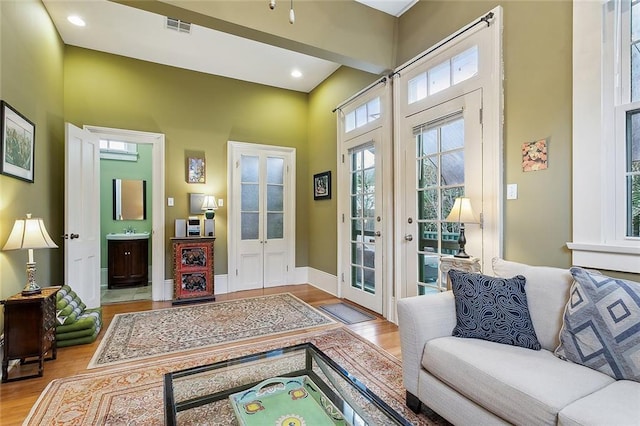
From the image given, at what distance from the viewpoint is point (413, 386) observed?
1801mm

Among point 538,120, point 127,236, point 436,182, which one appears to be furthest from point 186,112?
point 538,120

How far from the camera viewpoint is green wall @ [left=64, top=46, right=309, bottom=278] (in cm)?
404

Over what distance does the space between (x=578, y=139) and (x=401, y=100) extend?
1739 mm

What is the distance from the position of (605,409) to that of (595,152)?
4.68 ft

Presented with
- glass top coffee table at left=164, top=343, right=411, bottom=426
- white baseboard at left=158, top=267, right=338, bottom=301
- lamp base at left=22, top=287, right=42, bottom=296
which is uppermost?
lamp base at left=22, top=287, right=42, bottom=296

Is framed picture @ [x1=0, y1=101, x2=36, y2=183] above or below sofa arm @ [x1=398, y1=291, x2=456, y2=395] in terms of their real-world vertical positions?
above

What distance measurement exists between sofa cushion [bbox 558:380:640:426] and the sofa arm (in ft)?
2.20

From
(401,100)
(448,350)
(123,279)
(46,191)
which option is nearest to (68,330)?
(46,191)

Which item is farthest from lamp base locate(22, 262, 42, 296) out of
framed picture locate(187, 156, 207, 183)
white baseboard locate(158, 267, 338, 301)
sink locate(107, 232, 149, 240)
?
sink locate(107, 232, 149, 240)

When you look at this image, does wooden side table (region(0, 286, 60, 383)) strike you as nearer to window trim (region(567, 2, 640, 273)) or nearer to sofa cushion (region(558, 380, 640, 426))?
sofa cushion (region(558, 380, 640, 426))

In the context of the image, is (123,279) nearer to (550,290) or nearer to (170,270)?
(170,270)

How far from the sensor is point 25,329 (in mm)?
2262

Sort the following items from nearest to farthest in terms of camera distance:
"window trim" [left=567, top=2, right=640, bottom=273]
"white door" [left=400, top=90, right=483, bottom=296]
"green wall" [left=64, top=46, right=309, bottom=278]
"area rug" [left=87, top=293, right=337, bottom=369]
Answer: "window trim" [left=567, top=2, right=640, bottom=273] → "white door" [left=400, top=90, right=483, bottom=296] → "area rug" [left=87, top=293, right=337, bottom=369] → "green wall" [left=64, top=46, right=309, bottom=278]

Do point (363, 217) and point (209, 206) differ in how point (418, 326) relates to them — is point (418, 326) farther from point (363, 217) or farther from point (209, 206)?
point (209, 206)
